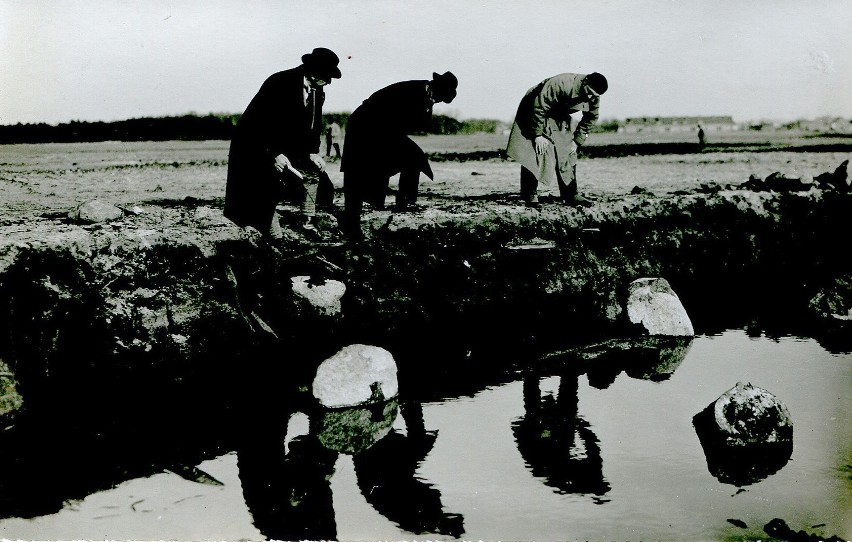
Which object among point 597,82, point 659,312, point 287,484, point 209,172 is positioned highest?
point 597,82

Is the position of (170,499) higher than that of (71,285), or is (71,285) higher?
(71,285)

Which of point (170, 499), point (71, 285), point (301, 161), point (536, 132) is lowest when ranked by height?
point (170, 499)

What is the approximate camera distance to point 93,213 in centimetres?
454

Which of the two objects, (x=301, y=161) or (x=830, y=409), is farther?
(x=301, y=161)

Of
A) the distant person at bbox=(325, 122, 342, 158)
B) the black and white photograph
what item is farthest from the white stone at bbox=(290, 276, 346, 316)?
the distant person at bbox=(325, 122, 342, 158)

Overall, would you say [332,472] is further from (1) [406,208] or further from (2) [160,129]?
(2) [160,129]

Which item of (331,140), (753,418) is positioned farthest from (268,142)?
(331,140)

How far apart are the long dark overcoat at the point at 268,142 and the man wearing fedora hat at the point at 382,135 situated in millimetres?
339

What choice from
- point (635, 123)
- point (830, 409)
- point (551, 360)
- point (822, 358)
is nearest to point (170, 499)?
point (551, 360)

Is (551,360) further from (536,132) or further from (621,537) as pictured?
(621,537)

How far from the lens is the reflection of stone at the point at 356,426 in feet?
12.7

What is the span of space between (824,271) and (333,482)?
5439 mm

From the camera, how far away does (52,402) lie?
3.90 m

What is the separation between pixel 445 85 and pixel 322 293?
1.53 meters
